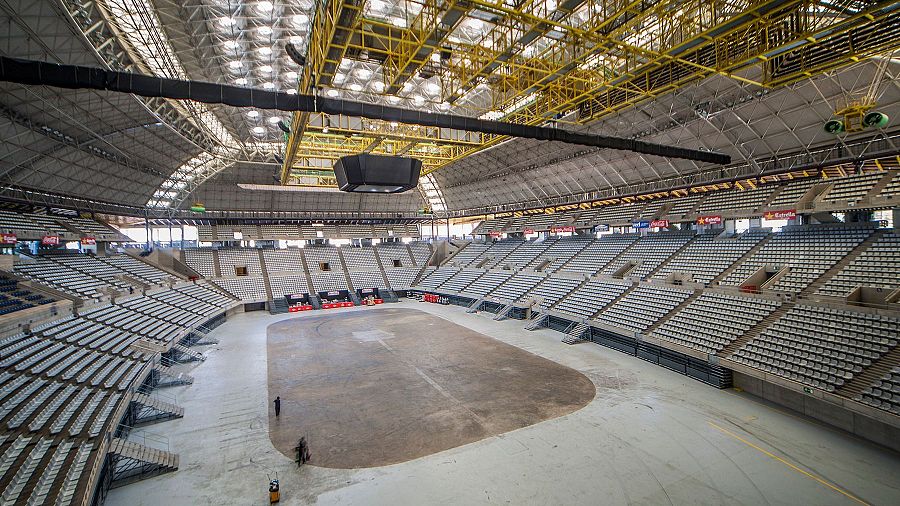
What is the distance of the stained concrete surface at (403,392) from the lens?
1166cm

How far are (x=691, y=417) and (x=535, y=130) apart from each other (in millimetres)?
11196

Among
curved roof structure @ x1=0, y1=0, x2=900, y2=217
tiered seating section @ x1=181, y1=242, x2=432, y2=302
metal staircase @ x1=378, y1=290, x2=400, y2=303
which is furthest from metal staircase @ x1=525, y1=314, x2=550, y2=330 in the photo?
tiered seating section @ x1=181, y1=242, x2=432, y2=302

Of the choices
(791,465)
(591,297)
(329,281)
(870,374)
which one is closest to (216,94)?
(791,465)

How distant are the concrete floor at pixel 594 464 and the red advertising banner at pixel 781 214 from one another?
11.8 metres

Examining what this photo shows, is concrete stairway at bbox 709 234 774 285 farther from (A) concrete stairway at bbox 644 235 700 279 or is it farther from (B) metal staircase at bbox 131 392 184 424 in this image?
(B) metal staircase at bbox 131 392 184 424

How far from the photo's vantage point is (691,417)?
12609 mm

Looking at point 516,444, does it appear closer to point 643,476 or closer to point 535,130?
point 643,476

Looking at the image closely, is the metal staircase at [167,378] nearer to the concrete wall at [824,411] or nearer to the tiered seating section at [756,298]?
the tiered seating section at [756,298]

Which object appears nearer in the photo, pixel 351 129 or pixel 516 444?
pixel 516 444

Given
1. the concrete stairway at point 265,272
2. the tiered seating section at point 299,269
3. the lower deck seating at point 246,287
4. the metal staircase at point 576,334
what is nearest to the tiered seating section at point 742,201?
the metal staircase at point 576,334

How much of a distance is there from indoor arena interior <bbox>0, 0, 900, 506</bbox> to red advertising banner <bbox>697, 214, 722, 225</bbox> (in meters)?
0.35

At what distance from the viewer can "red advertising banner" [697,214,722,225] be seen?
78.5 ft

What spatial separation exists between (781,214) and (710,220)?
380cm

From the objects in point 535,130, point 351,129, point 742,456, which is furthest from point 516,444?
point 351,129
